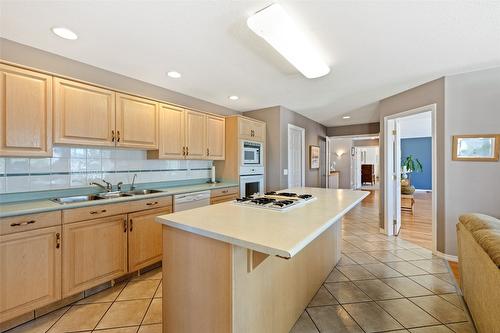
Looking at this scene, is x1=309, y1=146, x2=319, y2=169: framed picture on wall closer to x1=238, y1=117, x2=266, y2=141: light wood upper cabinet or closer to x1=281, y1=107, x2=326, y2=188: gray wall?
x1=281, y1=107, x2=326, y2=188: gray wall

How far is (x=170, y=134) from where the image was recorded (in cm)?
298

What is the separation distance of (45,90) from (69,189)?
1000 millimetres

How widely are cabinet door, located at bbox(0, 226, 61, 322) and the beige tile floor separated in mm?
212

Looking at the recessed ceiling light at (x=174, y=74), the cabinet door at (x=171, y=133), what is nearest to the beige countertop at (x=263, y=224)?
the cabinet door at (x=171, y=133)

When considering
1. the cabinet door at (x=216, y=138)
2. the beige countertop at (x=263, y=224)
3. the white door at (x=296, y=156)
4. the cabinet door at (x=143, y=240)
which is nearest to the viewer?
the beige countertop at (x=263, y=224)

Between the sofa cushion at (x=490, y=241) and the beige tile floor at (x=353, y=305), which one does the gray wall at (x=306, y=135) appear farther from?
the sofa cushion at (x=490, y=241)

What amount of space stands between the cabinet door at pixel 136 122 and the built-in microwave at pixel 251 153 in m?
1.45

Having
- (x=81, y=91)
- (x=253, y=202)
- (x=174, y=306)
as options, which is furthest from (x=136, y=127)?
(x=174, y=306)

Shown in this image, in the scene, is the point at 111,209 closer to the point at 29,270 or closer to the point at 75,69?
the point at 29,270

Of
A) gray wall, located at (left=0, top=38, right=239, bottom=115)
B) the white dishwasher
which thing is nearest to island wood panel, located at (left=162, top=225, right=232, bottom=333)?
the white dishwasher

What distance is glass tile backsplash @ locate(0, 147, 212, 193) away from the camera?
1.99 meters

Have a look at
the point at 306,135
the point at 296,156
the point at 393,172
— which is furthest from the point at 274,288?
the point at 306,135

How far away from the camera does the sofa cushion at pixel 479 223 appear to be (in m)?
1.53

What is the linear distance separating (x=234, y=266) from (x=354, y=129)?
19.7ft
